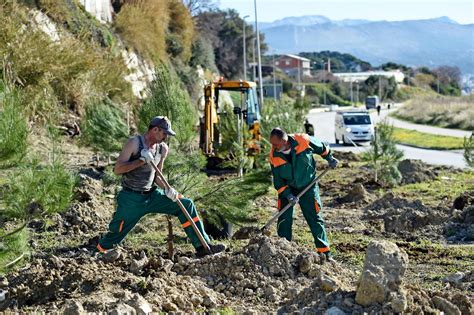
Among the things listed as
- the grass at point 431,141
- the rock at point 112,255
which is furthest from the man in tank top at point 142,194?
the grass at point 431,141

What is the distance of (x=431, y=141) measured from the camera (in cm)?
3888

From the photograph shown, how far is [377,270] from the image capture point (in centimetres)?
656

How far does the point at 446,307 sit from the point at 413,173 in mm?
14097

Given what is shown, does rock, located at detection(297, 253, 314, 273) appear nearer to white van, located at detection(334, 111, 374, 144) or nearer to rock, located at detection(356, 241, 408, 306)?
rock, located at detection(356, 241, 408, 306)

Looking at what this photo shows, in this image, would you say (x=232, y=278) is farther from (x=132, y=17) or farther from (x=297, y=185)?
(x=132, y=17)

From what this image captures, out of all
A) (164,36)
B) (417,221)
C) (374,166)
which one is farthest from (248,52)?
(417,221)

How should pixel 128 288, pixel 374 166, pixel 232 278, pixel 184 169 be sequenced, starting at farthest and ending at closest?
pixel 374 166 < pixel 184 169 < pixel 232 278 < pixel 128 288

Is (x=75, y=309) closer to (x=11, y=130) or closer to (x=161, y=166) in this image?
(x=11, y=130)

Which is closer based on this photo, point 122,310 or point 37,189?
point 122,310

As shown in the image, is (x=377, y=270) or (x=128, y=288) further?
(x=128, y=288)

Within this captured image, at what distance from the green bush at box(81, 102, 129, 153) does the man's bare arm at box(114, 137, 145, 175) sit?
4.94m

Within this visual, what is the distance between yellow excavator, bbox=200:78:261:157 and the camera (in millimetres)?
20047

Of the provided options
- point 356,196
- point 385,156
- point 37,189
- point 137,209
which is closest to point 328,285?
point 137,209

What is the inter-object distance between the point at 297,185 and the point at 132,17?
3029cm
